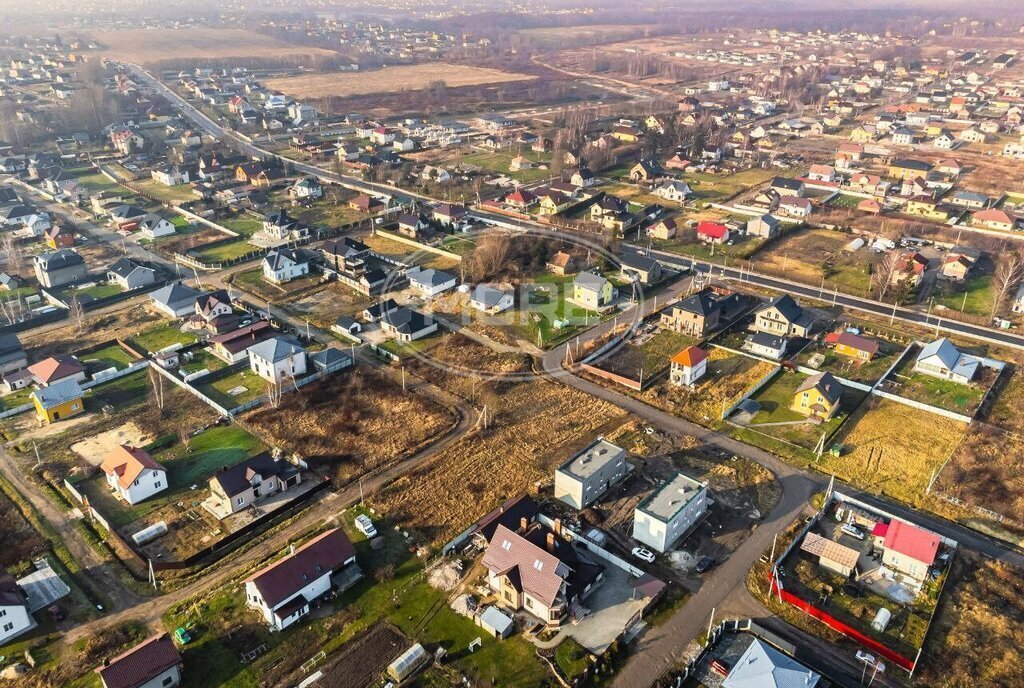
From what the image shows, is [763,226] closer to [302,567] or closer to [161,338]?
[161,338]

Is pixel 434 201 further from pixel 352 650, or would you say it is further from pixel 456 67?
pixel 456 67

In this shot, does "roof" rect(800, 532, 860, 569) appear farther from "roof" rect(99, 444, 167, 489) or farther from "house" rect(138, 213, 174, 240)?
"house" rect(138, 213, 174, 240)

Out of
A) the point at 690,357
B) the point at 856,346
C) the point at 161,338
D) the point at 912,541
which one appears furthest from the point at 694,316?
the point at 161,338

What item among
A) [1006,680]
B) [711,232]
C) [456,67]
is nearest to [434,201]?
[711,232]

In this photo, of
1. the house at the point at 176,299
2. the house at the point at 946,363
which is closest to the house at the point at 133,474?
the house at the point at 176,299

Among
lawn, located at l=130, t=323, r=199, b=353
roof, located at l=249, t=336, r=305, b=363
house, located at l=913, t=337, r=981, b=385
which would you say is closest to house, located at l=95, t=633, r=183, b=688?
roof, located at l=249, t=336, r=305, b=363
